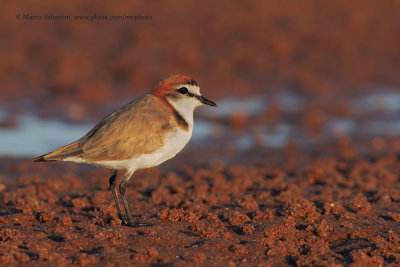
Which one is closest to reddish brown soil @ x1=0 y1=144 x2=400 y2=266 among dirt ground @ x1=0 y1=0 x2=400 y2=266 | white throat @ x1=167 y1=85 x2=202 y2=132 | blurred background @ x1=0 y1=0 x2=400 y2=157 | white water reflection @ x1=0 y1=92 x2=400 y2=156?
dirt ground @ x1=0 y1=0 x2=400 y2=266

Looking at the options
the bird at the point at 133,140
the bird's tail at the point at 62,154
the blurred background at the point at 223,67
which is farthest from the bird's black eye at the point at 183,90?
the blurred background at the point at 223,67

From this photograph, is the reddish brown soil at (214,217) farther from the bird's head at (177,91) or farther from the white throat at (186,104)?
the bird's head at (177,91)

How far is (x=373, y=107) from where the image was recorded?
58.4 ft

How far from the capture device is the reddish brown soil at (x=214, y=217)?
6.68 m

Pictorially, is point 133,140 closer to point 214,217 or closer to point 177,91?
point 177,91

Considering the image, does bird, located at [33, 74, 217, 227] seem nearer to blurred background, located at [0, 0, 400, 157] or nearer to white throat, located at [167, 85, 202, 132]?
white throat, located at [167, 85, 202, 132]

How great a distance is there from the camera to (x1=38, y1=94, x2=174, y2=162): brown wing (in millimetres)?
7516

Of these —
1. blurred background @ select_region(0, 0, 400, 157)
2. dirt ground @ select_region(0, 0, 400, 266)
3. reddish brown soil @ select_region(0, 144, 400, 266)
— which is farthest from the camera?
blurred background @ select_region(0, 0, 400, 157)

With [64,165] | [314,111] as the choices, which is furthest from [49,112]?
[314,111]

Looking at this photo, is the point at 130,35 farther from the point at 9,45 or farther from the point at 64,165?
the point at 64,165

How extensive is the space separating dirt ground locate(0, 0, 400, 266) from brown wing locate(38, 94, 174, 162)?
2.82ft

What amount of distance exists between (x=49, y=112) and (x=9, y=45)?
17.8 ft

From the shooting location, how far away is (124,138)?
7559 mm

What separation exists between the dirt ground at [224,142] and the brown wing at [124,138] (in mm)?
860
